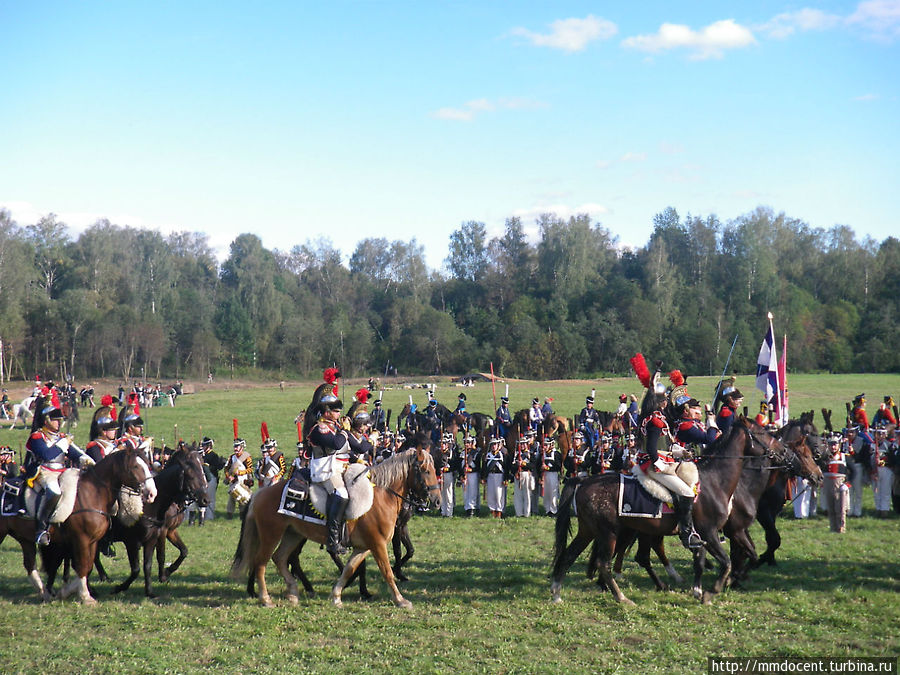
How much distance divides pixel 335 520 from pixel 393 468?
1.11m

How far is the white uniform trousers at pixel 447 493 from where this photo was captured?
17438mm

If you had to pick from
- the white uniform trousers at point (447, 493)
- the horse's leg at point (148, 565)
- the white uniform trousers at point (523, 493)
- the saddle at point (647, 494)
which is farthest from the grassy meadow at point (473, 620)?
the white uniform trousers at point (447, 493)

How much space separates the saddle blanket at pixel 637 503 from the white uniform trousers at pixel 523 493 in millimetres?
6841

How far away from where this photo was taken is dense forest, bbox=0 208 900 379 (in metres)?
70.5

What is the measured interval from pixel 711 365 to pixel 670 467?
63600 millimetres

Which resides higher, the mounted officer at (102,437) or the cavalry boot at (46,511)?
the mounted officer at (102,437)

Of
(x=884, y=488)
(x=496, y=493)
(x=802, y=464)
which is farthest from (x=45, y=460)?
(x=884, y=488)

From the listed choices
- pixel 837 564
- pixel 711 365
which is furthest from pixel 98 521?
pixel 711 365

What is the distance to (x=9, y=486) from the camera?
1048 cm

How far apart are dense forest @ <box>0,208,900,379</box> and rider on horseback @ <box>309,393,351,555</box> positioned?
5374 cm

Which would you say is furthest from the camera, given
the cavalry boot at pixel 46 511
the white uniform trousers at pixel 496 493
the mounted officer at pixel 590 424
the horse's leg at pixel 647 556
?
the mounted officer at pixel 590 424

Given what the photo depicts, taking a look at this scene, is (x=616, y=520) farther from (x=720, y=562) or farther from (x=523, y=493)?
(x=523, y=493)

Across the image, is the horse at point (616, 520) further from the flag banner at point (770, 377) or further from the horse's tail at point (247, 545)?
the flag banner at point (770, 377)

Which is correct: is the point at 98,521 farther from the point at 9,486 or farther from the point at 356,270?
the point at 356,270
